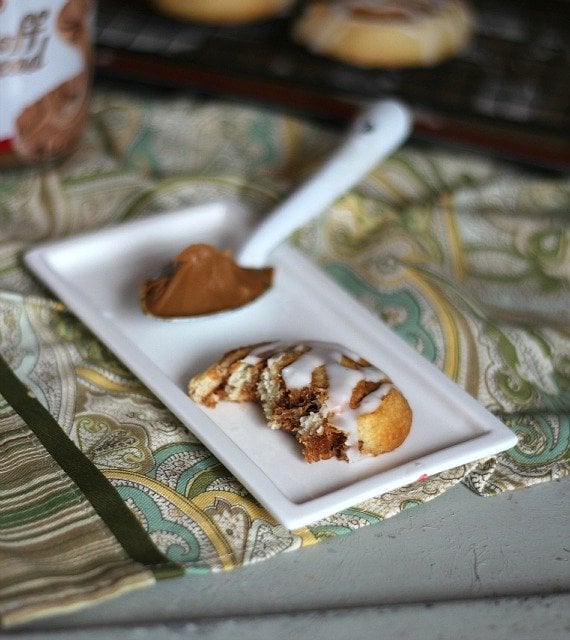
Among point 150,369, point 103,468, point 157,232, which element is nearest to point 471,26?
point 157,232

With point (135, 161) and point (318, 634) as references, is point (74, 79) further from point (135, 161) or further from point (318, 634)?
point (318, 634)

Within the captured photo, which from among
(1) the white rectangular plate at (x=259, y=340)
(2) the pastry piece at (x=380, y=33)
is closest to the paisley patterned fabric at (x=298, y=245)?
(1) the white rectangular plate at (x=259, y=340)


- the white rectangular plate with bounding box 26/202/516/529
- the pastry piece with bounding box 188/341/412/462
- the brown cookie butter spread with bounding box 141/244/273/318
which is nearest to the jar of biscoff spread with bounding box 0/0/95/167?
the white rectangular plate with bounding box 26/202/516/529

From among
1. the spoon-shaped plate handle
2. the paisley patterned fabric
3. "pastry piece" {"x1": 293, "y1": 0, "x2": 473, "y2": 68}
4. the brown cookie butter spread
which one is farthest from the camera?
"pastry piece" {"x1": 293, "y1": 0, "x2": 473, "y2": 68}

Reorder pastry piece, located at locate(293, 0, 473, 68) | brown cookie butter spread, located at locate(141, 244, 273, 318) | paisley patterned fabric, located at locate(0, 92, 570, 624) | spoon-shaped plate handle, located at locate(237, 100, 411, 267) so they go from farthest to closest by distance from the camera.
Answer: pastry piece, located at locate(293, 0, 473, 68)
spoon-shaped plate handle, located at locate(237, 100, 411, 267)
brown cookie butter spread, located at locate(141, 244, 273, 318)
paisley patterned fabric, located at locate(0, 92, 570, 624)

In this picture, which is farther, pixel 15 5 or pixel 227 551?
pixel 15 5

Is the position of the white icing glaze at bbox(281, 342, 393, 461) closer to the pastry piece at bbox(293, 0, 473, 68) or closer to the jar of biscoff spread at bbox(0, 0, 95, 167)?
the jar of biscoff spread at bbox(0, 0, 95, 167)

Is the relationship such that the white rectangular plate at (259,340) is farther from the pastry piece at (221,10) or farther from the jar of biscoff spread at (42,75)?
the pastry piece at (221,10)
